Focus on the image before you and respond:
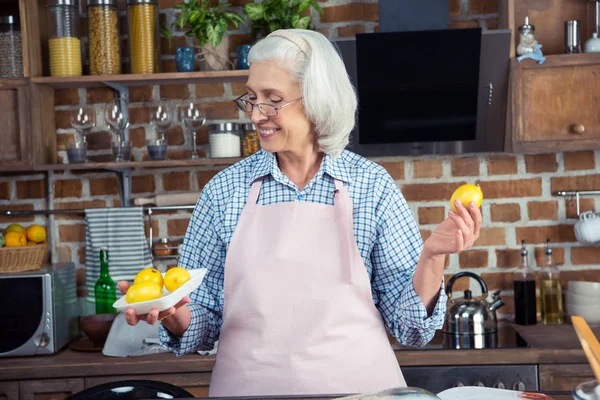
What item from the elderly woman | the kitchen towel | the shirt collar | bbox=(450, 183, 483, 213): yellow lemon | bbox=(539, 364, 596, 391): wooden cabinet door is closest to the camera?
bbox=(450, 183, 483, 213): yellow lemon

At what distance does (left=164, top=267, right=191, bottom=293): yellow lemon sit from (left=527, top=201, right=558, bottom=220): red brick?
1.90m

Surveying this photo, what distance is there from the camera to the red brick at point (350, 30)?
2.96 m

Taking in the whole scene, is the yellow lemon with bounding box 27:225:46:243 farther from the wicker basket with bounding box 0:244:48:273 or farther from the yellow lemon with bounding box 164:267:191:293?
the yellow lemon with bounding box 164:267:191:293

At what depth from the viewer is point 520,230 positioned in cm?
295

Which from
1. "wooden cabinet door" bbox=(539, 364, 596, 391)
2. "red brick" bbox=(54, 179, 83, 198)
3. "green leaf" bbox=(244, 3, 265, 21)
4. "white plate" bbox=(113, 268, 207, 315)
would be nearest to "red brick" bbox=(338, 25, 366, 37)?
"green leaf" bbox=(244, 3, 265, 21)

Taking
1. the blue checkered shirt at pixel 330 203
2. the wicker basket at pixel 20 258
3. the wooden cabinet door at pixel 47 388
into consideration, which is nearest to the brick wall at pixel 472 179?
the wicker basket at pixel 20 258

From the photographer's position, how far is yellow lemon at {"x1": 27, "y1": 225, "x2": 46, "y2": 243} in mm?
2889

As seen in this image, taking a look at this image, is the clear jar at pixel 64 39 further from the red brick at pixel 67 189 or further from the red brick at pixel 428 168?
the red brick at pixel 428 168

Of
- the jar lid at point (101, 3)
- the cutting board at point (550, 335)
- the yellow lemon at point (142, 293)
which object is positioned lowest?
the cutting board at point (550, 335)

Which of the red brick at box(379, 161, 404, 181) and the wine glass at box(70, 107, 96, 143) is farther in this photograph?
the red brick at box(379, 161, 404, 181)

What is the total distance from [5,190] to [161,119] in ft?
2.49

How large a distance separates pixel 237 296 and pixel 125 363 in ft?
3.16

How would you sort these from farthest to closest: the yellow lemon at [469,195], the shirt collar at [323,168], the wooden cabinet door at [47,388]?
1. the wooden cabinet door at [47,388]
2. the shirt collar at [323,168]
3. the yellow lemon at [469,195]

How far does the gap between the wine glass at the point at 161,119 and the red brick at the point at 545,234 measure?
4.45 ft
